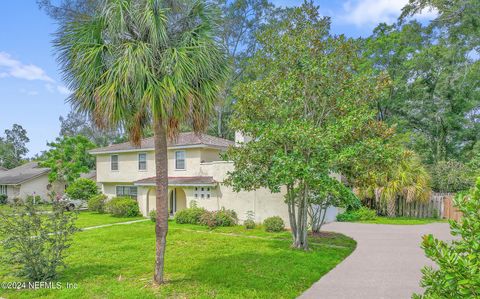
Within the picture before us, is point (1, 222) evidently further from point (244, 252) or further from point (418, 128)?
point (418, 128)

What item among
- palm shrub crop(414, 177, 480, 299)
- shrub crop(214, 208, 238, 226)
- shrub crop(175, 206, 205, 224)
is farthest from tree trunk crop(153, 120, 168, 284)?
shrub crop(175, 206, 205, 224)

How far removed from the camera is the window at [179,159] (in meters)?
23.2

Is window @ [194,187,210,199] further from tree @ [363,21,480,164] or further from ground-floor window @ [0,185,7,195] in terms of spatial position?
ground-floor window @ [0,185,7,195]

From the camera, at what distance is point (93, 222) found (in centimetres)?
2123

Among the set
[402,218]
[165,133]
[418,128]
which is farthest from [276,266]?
[418,128]

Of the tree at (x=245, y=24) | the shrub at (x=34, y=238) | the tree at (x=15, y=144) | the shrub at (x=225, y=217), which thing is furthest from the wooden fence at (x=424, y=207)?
the tree at (x=15, y=144)

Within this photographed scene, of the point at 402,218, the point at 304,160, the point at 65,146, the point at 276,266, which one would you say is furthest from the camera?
the point at 65,146

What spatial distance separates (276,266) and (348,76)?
7.62m

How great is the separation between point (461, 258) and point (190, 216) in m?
17.9

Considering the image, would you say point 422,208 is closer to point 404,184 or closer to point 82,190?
point 404,184

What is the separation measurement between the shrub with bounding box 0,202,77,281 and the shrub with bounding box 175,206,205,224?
431 inches

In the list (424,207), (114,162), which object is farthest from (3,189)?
(424,207)

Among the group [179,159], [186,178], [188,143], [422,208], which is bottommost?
[422,208]

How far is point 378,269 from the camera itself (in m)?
9.71
